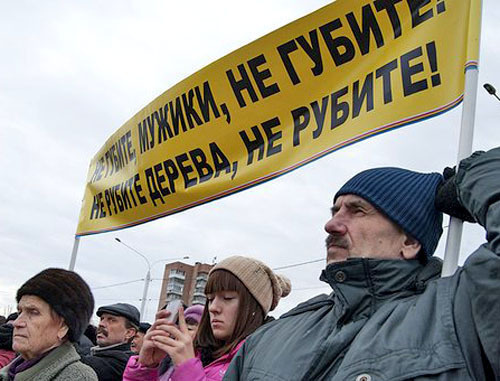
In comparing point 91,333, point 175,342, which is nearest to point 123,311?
point 91,333

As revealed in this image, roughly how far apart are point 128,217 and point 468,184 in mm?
3876

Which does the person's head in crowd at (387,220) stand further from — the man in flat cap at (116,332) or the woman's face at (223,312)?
the man in flat cap at (116,332)

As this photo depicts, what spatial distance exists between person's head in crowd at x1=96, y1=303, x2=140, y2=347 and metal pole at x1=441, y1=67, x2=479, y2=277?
383 cm

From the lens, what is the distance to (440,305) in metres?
1.83

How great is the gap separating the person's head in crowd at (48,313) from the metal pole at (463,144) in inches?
92.7

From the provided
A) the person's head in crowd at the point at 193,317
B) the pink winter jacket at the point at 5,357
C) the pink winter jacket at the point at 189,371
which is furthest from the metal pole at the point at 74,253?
the pink winter jacket at the point at 189,371

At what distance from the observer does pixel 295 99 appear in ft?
12.0

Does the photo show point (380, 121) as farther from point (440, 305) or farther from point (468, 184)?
point (440, 305)

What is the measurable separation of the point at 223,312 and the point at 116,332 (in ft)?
7.81

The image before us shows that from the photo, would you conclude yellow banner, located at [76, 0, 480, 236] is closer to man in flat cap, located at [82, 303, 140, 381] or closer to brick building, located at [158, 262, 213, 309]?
man in flat cap, located at [82, 303, 140, 381]

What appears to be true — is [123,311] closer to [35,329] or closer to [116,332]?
[116,332]

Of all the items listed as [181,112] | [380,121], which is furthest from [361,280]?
[181,112]

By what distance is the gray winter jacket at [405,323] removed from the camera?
167 cm

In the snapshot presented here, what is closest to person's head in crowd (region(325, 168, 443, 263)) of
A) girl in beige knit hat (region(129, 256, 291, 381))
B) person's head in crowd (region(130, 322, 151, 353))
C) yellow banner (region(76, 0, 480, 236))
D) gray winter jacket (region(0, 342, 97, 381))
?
yellow banner (region(76, 0, 480, 236))
